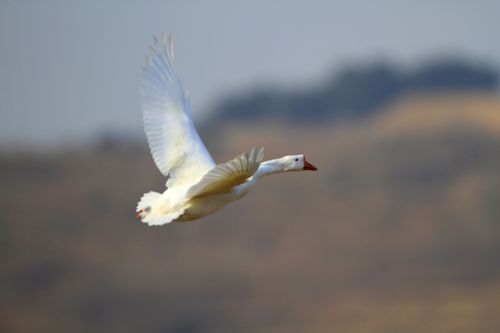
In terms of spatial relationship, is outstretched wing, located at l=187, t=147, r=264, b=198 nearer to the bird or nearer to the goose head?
the bird

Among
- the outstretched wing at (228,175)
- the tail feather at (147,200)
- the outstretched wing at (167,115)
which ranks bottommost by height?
the outstretched wing at (228,175)

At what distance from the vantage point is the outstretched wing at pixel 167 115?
812 inches

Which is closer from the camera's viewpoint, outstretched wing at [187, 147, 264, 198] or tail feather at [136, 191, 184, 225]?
outstretched wing at [187, 147, 264, 198]

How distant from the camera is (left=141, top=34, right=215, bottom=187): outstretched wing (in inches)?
812

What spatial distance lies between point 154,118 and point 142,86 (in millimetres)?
598

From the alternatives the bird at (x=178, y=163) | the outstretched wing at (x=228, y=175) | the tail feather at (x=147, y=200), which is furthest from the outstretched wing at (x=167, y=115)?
the outstretched wing at (x=228, y=175)

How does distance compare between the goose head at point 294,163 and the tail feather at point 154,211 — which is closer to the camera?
the tail feather at point 154,211

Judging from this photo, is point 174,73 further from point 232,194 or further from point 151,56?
point 232,194

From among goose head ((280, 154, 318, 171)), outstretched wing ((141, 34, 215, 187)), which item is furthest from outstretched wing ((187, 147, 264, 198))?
outstretched wing ((141, 34, 215, 187))

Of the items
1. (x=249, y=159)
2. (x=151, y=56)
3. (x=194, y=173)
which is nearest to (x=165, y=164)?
A: (x=194, y=173)

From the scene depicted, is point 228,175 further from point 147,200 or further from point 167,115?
point 167,115

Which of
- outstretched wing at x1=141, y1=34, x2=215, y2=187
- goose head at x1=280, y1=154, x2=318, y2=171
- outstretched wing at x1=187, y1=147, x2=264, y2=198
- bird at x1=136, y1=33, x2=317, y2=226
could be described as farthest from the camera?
outstretched wing at x1=141, y1=34, x2=215, y2=187

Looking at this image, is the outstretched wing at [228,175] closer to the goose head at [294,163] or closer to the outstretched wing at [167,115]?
the goose head at [294,163]

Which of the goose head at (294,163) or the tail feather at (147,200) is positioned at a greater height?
the goose head at (294,163)
